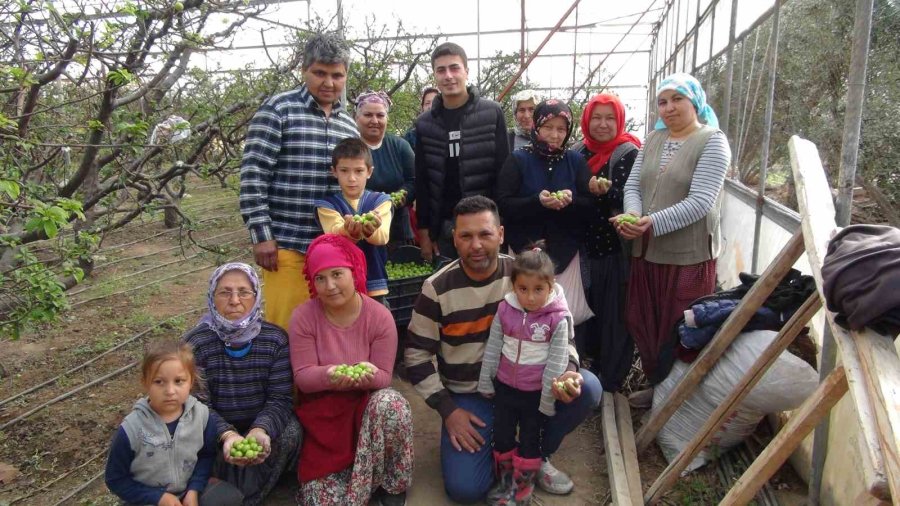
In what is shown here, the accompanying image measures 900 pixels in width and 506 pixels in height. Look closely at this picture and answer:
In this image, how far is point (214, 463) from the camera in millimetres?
2383

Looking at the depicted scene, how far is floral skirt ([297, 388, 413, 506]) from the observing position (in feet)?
8.02

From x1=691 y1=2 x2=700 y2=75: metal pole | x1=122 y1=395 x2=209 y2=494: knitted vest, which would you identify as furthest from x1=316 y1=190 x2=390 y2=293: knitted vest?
x1=691 y1=2 x2=700 y2=75: metal pole

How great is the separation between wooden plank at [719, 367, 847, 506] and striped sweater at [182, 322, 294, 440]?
5.72 ft

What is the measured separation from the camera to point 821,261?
164cm

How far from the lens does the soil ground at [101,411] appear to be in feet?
8.89

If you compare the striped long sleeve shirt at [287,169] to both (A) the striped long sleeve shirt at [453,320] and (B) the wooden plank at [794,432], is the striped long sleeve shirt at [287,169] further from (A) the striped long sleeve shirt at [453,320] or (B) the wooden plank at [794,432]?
(B) the wooden plank at [794,432]

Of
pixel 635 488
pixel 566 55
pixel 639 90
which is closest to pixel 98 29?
pixel 635 488

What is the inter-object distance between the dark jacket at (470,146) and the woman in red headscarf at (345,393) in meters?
1.05

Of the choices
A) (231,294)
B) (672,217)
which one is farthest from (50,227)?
(672,217)

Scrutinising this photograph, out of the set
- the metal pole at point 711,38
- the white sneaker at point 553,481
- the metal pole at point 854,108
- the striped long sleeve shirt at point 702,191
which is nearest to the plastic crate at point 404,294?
the white sneaker at point 553,481

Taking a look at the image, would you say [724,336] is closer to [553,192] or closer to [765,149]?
[553,192]

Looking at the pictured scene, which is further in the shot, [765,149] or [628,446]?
[765,149]

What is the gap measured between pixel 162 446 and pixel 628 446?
6.78ft

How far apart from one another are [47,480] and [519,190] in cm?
287
